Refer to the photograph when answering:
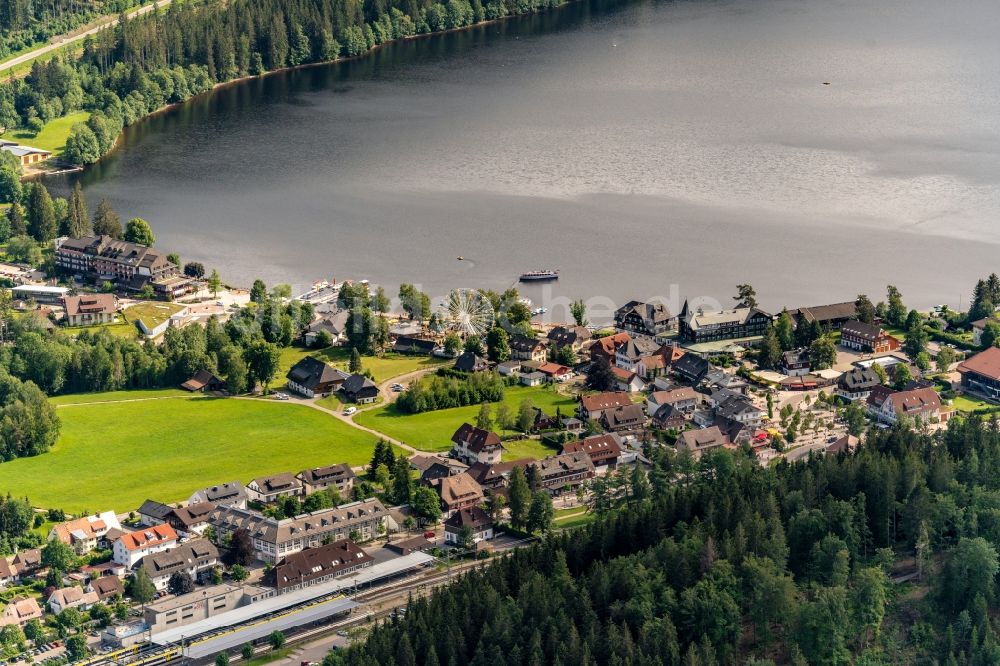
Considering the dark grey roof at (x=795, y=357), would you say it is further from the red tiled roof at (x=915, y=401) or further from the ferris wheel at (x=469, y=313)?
the ferris wheel at (x=469, y=313)

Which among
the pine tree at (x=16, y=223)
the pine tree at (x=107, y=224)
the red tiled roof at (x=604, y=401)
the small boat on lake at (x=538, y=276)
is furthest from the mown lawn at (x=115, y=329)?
the red tiled roof at (x=604, y=401)

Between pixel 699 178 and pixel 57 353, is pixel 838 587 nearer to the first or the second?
pixel 57 353

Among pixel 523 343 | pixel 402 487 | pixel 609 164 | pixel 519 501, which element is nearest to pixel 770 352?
pixel 523 343

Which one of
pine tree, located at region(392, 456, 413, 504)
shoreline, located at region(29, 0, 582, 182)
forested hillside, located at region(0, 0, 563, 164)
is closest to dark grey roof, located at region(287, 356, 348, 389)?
pine tree, located at region(392, 456, 413, 504)

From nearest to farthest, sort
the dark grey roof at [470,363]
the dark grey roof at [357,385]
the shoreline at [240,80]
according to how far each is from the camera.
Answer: the dark grey roof at [357,385] → the dark grey roof at [470,363] → the shoreline at [240,80]

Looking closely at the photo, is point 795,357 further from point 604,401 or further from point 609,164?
point 609,164
